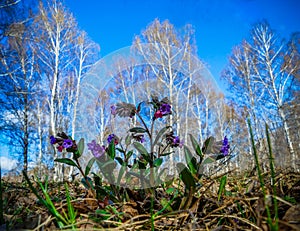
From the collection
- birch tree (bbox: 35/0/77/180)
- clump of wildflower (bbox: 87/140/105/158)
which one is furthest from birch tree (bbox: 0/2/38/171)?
clump of wildflower (bbox: 87/140/105/158)

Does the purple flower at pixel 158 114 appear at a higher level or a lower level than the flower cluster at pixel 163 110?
lower

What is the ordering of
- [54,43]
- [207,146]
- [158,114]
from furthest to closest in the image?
[54,43], [158,114], [207,146]

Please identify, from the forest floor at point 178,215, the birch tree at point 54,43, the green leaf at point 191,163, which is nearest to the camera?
the forest floor at point 178,215

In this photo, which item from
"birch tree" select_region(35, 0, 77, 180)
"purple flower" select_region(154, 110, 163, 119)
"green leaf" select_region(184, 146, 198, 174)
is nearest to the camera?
"green leaf" select_region(184, 146, 198, 174)

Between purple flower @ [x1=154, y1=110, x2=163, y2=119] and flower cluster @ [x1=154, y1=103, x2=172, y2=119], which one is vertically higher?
flower cluster @ [x1=154, y1=103, x2=172, y2=119]

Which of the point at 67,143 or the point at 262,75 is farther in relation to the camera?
the point at 262,75

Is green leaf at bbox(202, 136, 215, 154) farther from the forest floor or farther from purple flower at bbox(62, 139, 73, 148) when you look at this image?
purple flower at bbox(62, 139, 73, 148)

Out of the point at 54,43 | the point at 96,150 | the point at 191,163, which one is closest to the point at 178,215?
the point at 191,163

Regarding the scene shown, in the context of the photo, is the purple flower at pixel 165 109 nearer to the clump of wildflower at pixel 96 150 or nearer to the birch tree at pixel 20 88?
the clump of wildflower at pixel 96 150

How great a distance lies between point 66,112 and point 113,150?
794 centimetres

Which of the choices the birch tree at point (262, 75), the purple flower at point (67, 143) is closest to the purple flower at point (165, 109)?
the purple flower at point (67, 143)

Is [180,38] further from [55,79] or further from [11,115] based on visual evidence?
[11,115]

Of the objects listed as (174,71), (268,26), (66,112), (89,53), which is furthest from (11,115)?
(268,26)

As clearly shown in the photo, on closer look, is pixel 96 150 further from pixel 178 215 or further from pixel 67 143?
pixel 178 215
